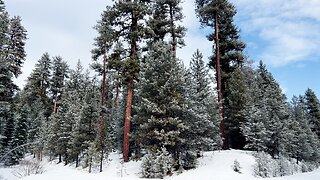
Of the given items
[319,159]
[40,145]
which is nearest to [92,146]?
[319,159]

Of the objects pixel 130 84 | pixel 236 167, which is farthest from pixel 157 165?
pixel 130 84

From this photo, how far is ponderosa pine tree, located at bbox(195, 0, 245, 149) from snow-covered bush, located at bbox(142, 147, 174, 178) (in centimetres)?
717

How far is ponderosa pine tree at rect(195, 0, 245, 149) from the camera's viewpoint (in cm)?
2494

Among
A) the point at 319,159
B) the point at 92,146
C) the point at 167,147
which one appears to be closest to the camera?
the point at 167,147

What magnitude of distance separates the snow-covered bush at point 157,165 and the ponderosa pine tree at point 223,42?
7.17 metres

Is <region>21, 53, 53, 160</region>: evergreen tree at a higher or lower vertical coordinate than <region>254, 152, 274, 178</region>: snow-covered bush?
higher

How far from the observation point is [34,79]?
58031 mm

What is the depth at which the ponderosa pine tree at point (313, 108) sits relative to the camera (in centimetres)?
4688

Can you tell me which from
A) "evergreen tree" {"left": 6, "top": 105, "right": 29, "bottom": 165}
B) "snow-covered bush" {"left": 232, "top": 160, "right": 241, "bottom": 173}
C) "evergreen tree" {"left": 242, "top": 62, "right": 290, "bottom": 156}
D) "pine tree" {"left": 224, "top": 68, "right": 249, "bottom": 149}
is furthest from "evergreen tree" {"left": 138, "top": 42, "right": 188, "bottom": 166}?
"evergreen tree" {"left": 6, "top": 105, "right": 29, "bottom": 165}

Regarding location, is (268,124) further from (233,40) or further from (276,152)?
(233,40)

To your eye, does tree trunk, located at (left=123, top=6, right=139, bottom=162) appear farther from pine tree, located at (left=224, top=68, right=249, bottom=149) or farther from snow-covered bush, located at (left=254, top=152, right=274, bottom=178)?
pine tree, located at (left=224, top=68, right=249, bottom=149)

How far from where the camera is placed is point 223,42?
29.5m

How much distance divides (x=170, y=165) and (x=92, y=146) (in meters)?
6.62

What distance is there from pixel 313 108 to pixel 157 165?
42.2 m
